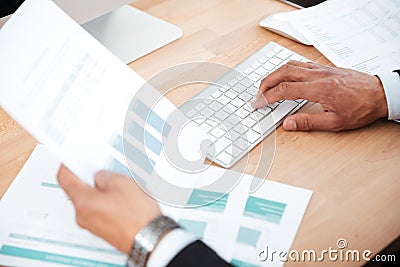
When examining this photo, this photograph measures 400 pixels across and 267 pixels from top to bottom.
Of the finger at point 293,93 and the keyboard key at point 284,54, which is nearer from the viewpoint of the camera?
the finger at point 293,93

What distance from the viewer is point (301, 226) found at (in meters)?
0.88

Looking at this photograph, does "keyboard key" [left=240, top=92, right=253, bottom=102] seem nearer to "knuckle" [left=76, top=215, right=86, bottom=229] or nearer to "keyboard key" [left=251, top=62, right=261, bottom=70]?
"keyboard key" [left=251, top=62, right=261, bottom=70]

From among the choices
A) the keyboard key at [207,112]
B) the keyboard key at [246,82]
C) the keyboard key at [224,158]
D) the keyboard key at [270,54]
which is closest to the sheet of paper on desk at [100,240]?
the keyboard key at [224,158]

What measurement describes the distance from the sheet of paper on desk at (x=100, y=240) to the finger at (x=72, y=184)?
8 centimetres

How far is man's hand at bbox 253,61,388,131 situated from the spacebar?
0.06 feet

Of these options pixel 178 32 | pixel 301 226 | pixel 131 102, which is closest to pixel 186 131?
pixel 131 102

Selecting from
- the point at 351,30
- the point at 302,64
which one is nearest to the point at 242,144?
the point at 302,64

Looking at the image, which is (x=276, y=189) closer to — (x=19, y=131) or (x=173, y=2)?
(x=19, y=131)

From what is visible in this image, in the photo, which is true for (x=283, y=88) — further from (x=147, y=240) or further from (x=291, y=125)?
(x=147, y=240)

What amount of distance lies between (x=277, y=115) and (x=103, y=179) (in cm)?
40

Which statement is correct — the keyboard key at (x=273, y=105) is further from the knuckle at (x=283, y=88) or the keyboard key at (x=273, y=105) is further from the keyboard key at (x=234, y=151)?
the keyboard key at (x=234, y=151)

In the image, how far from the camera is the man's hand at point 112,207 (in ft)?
2.53

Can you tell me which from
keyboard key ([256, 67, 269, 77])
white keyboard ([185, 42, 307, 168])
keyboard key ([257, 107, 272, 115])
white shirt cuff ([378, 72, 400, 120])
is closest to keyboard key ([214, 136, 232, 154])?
A: white keyboard ([185, 42, 307, 168])

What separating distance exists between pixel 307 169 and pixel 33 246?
0.45 m
